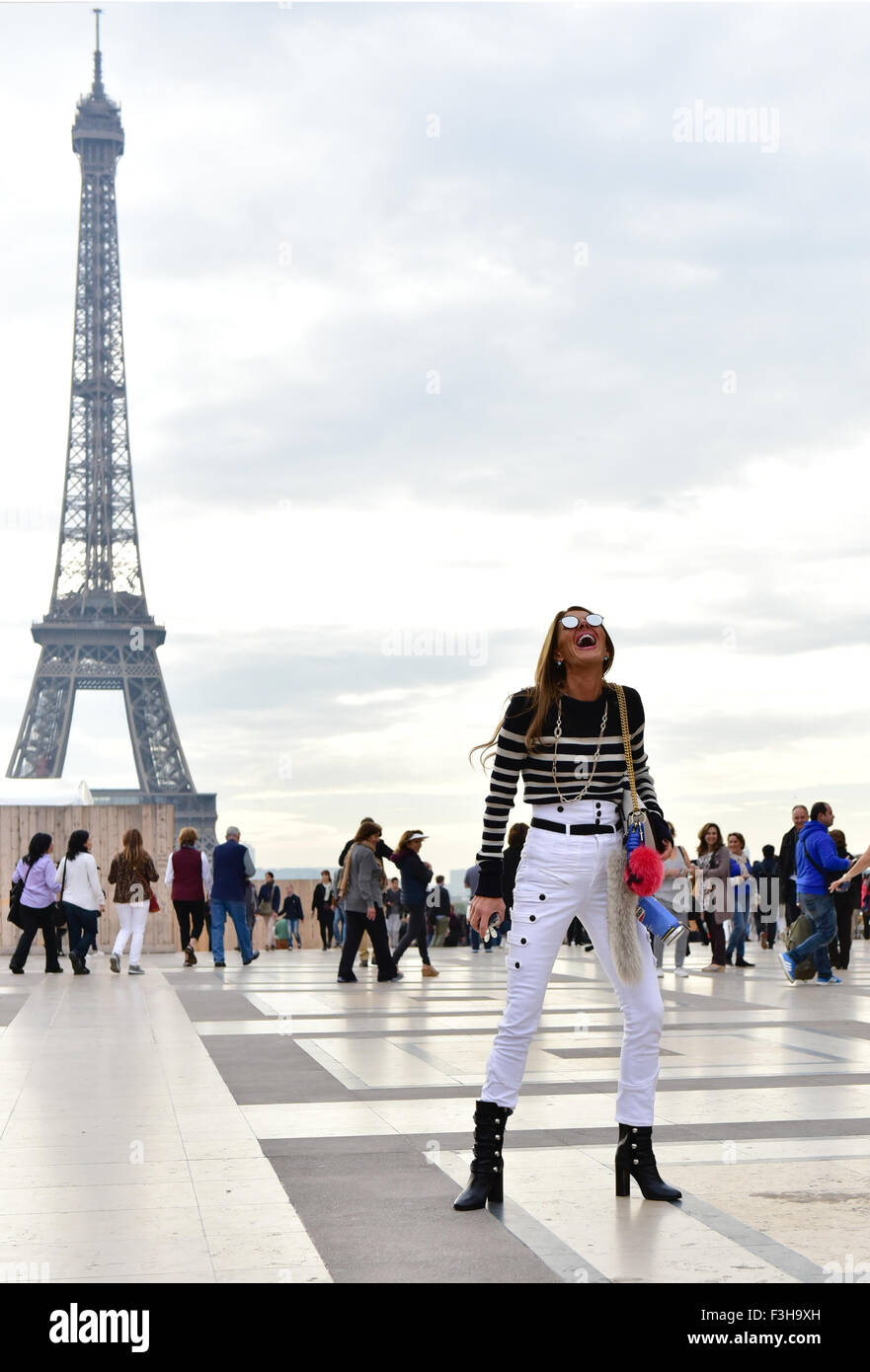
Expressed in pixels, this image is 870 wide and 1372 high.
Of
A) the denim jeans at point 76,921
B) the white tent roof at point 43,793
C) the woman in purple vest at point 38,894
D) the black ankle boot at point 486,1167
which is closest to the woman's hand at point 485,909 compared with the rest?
the black ankle boot at point 486,1167

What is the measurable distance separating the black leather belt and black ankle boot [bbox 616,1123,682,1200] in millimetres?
913

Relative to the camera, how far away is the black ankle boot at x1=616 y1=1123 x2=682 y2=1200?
4.78 m

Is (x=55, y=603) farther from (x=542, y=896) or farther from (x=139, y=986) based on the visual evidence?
(x=542, y=896)

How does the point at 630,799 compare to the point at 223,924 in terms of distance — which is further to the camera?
the point at 223,924

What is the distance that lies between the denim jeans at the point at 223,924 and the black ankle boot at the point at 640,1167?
41.1 feet

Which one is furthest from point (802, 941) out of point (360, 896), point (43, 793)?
point (43, 793)

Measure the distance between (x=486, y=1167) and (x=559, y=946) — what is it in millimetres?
697

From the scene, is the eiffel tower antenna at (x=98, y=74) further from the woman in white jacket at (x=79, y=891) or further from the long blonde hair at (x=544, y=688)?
the long blonde hair at (x=544, y=688)

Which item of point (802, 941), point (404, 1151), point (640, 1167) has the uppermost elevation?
point (802, 941)

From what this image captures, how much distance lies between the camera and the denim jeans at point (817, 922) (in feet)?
44.3

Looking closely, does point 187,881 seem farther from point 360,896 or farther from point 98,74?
point 98,74

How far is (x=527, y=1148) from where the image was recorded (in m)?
→ 5.68

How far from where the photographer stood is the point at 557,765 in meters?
4.93
